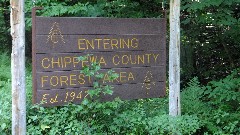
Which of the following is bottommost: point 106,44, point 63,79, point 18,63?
point 63,79

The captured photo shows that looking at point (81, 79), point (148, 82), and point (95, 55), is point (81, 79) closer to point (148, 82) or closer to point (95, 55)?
point (95, 55)

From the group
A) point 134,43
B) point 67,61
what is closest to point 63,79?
point 67,61

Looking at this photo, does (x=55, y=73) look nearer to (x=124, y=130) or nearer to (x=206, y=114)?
(x=124, y=130)

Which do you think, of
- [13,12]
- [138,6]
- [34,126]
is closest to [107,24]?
[13,12]

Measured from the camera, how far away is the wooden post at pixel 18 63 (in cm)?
431

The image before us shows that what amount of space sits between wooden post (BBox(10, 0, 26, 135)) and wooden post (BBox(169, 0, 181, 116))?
213 centimetres

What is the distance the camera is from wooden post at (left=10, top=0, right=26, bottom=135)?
14.1 ft

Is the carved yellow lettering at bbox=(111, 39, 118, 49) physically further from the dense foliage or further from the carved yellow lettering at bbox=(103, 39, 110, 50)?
the dense foliage

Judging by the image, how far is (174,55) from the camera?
5211mm

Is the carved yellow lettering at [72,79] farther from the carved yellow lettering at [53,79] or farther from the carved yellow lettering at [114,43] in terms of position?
the carved yellow lettering at [114,43]

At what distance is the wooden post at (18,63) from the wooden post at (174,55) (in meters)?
2.13

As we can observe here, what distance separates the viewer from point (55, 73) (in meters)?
4.92

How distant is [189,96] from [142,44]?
1.32 meters

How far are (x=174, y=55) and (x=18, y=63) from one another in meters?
2.23
